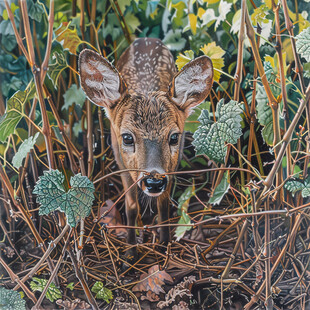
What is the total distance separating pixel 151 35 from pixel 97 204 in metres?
0.51

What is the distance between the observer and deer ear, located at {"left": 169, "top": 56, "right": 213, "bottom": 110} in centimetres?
108

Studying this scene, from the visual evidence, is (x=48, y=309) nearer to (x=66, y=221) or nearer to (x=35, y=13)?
(x=66, y=221)

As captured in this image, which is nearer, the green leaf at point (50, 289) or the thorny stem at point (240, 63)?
the thorny stem at point (240, 63)

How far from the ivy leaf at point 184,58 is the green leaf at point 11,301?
32.6 inches

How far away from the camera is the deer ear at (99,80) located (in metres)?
1.07

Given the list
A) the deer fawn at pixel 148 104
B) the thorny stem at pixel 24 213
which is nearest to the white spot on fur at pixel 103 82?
the deer fawn at pixel 148 104

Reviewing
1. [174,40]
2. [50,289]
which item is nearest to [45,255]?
[50,289]

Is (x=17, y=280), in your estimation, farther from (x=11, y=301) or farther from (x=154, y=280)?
(x=154, y=280)

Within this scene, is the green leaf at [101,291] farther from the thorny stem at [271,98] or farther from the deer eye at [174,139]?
the thorny stem at [271,98]

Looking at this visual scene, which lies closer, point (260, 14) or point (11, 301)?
point (260, 14)

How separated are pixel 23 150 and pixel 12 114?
106 mm

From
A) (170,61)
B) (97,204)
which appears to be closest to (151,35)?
(170,61)

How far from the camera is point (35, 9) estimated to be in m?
1.07

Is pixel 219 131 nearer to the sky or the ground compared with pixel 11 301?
nearer to the sky
